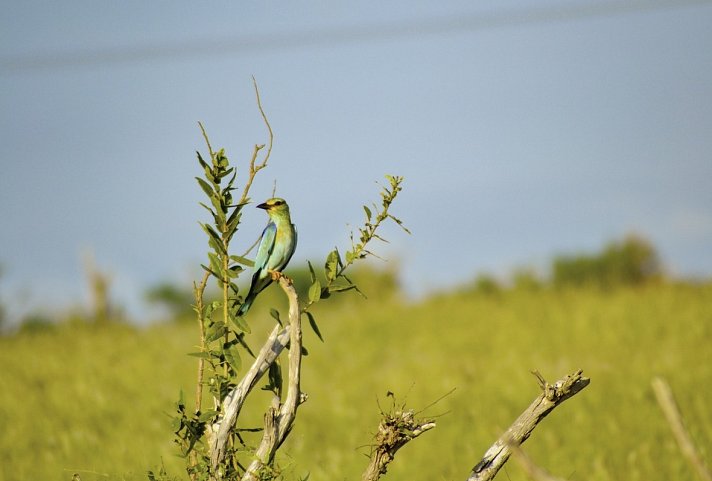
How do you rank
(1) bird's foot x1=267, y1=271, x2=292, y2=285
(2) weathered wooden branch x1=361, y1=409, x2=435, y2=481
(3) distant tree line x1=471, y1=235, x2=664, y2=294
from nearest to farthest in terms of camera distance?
(2) weathered wooden branch x1=361, y1=409, x2=435, y2=481 < (1) bird's foot x1=267, y1=271, x2=292, y2=285 < (3) distant tree line x1=471, y1=235, x2=664, y2=294

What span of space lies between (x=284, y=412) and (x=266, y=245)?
2.43ft

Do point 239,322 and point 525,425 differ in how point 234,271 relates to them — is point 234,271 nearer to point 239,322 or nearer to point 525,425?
point 239,322

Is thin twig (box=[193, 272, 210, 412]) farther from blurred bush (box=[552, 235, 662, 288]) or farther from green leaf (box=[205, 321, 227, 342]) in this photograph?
blurred bush (box=[552, 235, 662, 288])

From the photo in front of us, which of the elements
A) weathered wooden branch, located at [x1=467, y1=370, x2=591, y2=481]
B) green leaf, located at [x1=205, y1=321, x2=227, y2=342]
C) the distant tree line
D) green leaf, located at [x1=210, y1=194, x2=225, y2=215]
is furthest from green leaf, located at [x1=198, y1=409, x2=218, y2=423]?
the distant tree line

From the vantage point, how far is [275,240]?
3.67 meters

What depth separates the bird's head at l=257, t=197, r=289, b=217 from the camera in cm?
363

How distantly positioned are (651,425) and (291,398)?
5.80 metres

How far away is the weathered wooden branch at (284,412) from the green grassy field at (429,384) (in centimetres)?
12

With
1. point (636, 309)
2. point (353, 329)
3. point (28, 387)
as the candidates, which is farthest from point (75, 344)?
point (636, 309)

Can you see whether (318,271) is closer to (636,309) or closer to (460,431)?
(636,309)

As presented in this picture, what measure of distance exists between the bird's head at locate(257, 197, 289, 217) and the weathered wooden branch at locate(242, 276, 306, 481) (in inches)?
17.0

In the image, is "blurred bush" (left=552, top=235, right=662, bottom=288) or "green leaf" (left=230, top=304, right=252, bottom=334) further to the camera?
"blurred bush" (left=552, top=235, right=662, bottom=288)

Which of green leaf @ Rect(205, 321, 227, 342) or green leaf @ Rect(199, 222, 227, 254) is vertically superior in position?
green leaf @ Rect(199, 222, 227, 254)

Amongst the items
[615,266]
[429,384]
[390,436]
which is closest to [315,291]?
[390,436]
